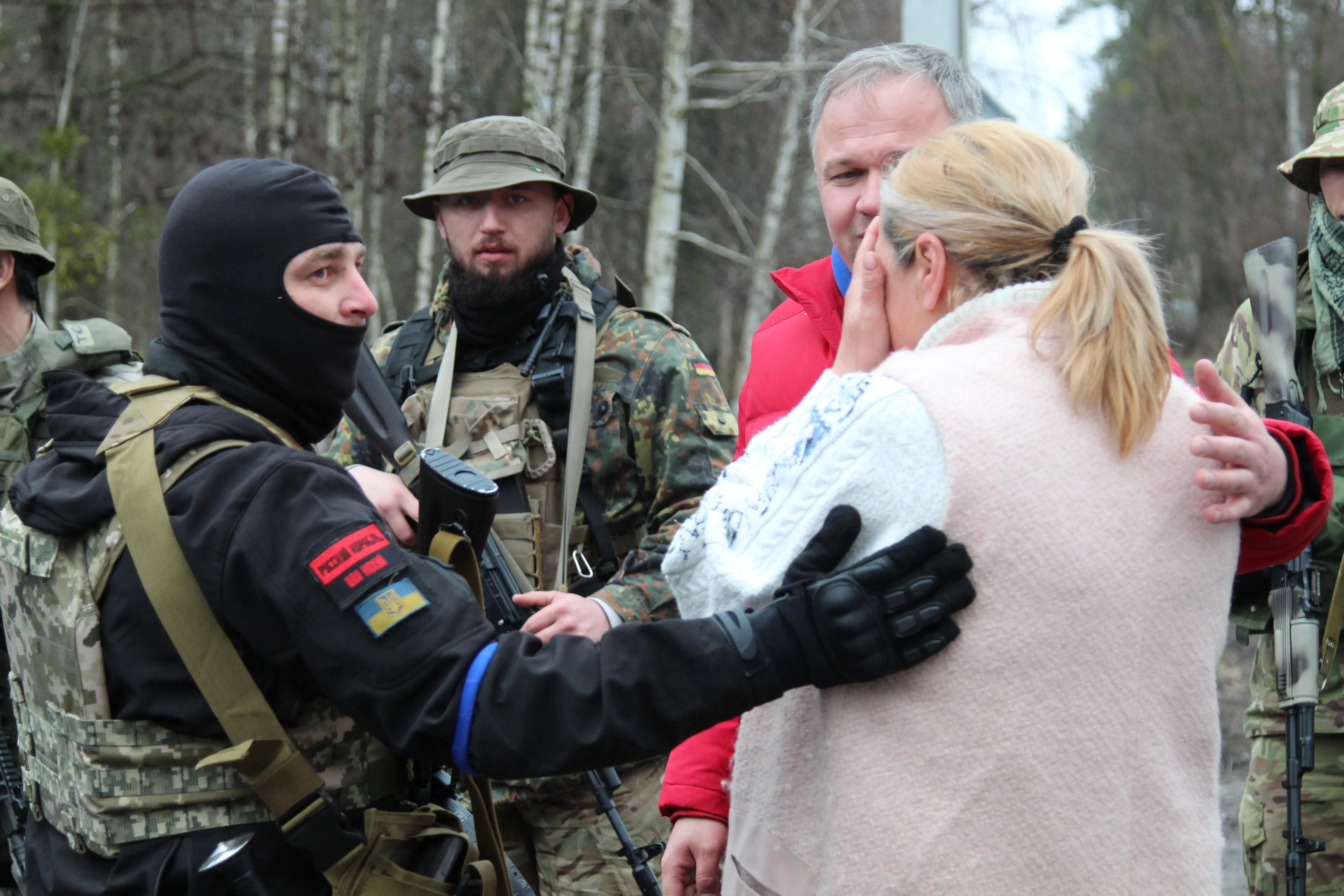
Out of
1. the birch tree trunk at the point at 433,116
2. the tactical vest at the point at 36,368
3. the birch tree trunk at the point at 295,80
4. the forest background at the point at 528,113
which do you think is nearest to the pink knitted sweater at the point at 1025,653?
the tactical vest at the point at 36,368

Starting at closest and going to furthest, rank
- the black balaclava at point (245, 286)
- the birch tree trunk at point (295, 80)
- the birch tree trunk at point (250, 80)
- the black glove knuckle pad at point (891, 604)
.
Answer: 1. the black glove knuckle pad at point (891, 604)
2. the black balaclava at point (245, 286)
3. the birch tree trunk at point (295, 80)
4. the birch tree trunk at point (250, 80)

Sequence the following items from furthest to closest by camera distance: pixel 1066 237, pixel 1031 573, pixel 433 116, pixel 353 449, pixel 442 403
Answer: pixel 433 116, pixel 353 449, pixel 442 403, pixel 1066 237, pixel 1031 573

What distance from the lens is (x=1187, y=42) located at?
27547 mm

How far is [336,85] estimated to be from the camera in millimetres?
14078

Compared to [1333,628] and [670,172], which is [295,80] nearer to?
[670,172]

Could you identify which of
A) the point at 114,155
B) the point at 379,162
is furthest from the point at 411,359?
the point at 114,155

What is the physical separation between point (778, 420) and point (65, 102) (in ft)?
44.2

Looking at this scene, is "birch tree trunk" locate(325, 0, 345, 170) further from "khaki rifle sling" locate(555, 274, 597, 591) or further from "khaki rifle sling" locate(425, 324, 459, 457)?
"khaki rifle sling" locate(555, 274, 597, 591)

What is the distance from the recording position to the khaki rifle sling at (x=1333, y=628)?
3152mm

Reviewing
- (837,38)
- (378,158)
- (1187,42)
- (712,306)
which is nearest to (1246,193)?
(1187,42)

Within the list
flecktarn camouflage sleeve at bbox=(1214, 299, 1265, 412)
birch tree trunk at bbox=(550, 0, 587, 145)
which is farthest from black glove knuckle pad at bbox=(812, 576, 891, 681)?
birch tree trunk at bbox=(550, 0, 587, 145)

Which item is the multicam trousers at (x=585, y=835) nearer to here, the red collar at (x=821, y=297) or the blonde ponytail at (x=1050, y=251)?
the red collar at (x=821, y=297)

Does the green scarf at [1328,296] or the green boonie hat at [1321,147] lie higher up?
the green boonie hat at [1321,147]

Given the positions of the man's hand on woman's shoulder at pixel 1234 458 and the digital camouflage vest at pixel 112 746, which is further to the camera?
the digital camouflage vest at pixel 112 746
